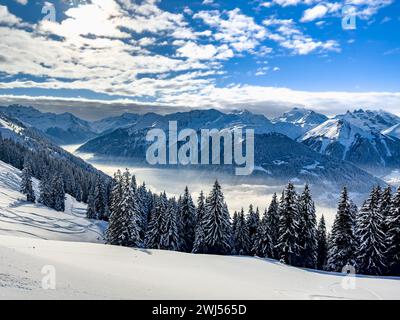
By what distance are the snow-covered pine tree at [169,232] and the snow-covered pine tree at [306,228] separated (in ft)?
58.7

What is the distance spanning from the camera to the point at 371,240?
4003 centimetres

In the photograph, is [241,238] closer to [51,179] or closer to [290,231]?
[290,231]

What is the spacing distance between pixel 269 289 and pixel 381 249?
23.6 m

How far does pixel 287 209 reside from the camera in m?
45.3

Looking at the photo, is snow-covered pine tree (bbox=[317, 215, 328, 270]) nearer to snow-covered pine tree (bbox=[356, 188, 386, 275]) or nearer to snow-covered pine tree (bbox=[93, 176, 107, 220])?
snow-covered pine tree (bbox=[356, 188, 386, 275])

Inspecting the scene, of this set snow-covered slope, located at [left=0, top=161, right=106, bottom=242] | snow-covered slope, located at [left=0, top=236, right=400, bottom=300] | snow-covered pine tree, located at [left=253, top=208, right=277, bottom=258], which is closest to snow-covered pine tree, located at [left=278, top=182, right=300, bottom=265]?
snow-covered pine tree, located at [left=253, top=208, right=277, bottom=258]

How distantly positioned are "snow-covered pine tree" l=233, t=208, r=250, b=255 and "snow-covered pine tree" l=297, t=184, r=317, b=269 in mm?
11570

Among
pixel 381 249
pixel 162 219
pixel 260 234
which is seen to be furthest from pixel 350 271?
pixel 162 219

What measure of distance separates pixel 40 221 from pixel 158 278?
204 feet

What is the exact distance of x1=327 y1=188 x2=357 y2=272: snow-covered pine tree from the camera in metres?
42.9

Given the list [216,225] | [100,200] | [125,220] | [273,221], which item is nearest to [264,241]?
[273,221]

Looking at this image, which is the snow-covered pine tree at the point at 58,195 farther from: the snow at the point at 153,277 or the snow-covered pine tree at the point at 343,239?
the snow-covered pine tree at the point at 343,239
